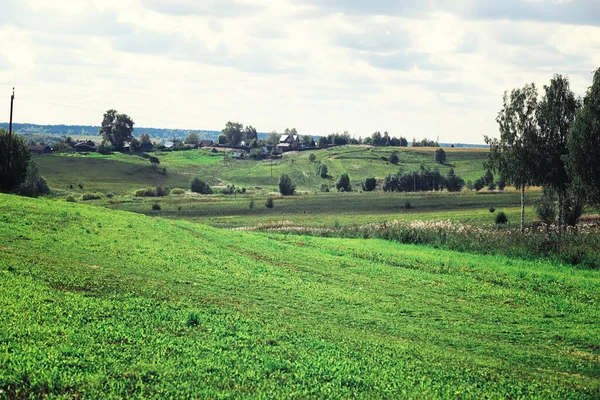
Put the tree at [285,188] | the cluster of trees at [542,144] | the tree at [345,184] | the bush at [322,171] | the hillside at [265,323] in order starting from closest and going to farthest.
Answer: the hillside at [265,323] → the cluster of trees at [542,144] → the tree at [285,188] → the tree at [345,184] → the bush at [322,171]

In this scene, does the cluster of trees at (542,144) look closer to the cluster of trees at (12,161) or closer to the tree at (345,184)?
the cluster of trees at (12,161)

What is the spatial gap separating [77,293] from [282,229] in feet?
165

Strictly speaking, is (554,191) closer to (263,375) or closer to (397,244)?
(397,244)

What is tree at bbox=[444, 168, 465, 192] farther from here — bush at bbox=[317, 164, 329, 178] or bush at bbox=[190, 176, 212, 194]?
bush at bbox=[190, 176, 212, 194]

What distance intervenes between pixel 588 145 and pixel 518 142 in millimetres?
12327

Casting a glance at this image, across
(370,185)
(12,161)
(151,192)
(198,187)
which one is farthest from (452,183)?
(12,161)

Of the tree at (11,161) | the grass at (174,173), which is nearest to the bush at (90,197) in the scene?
the grass at (174,173)

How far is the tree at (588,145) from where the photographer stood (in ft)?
198

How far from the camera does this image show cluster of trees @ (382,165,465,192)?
520 feet

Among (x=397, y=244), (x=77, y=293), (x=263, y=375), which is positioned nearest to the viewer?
(x=263, y=375)

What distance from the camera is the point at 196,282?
25.2m

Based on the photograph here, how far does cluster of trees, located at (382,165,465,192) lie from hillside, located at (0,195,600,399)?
398 ft

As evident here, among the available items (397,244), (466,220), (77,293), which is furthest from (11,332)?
(466,220)

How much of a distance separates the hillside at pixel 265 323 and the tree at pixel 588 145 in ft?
87.9
